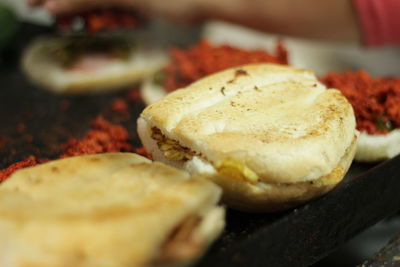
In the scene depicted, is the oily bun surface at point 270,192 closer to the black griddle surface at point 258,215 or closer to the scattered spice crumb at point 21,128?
the black griddle surface at point 258,215

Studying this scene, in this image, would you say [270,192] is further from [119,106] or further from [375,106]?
[119,106]

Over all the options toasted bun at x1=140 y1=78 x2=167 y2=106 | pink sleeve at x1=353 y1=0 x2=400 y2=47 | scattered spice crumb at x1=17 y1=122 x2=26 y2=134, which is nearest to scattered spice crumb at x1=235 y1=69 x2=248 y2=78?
toasted bun at x1=140 y1=78 x2=167 y2=106

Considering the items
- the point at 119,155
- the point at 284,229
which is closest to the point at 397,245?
the point at 284,229

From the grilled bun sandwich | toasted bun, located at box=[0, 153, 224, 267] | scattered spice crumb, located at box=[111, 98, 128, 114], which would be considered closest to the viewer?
toasted bun, located at box=[0, 153, 224, 267]

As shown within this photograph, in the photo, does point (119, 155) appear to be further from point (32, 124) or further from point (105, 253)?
point (32, 124)

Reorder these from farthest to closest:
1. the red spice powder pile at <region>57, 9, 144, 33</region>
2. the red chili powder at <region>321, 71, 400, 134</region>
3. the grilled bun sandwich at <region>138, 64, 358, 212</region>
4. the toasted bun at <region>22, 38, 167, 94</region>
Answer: the red spice powder pile at <region>57, 9, 144, 33</region>, the toasted bun at <region>22, 38, 167, 94</region>, the red chili powder at <region>321, 71, 400, 134</region>, the grilled bun sandwich at <region>138, 64, 358, 212</region>

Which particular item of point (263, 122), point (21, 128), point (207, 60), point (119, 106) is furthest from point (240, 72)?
point (21, 128)

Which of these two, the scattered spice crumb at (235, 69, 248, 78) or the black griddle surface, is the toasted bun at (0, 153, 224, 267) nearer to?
the black griddle surface
